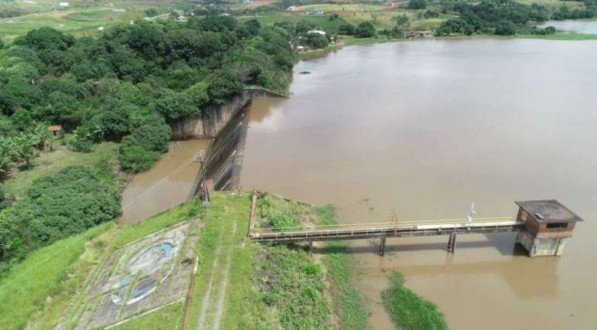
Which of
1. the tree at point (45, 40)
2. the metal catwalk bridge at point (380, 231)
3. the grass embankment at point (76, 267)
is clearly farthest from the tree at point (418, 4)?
the grass embankment at point (76, 267)

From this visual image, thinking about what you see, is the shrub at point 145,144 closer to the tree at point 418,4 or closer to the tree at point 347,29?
the tree at point 347,29

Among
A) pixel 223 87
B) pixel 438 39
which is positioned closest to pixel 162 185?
pixel 223 87

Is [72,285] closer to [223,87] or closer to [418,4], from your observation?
[223,87]

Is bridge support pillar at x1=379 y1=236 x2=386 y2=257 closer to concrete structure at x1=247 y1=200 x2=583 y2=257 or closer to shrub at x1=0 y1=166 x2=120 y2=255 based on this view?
concrete structure at x1=247 y1=200 x2=583 y2=257

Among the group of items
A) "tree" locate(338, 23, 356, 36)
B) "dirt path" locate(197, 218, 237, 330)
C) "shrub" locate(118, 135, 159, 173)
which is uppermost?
"tree" locate(338, 23, 356, 36)

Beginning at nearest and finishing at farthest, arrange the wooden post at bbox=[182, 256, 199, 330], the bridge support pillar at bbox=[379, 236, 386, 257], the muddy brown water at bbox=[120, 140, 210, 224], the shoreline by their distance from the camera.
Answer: the wooden post at bbox=[182, 256, 199, 330], the bridge support pillar at bbox=[379, 236, 386, 257], the muddy brown water at bbox=[120, 140, 210, 224], the shoreline

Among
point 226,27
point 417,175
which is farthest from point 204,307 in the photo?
point 226,27

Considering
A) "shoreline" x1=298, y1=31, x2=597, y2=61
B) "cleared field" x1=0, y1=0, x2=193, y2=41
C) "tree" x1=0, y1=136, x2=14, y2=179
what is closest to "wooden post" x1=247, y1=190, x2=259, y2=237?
"tree" x1=0, y1=136, x2=14, y2=179
